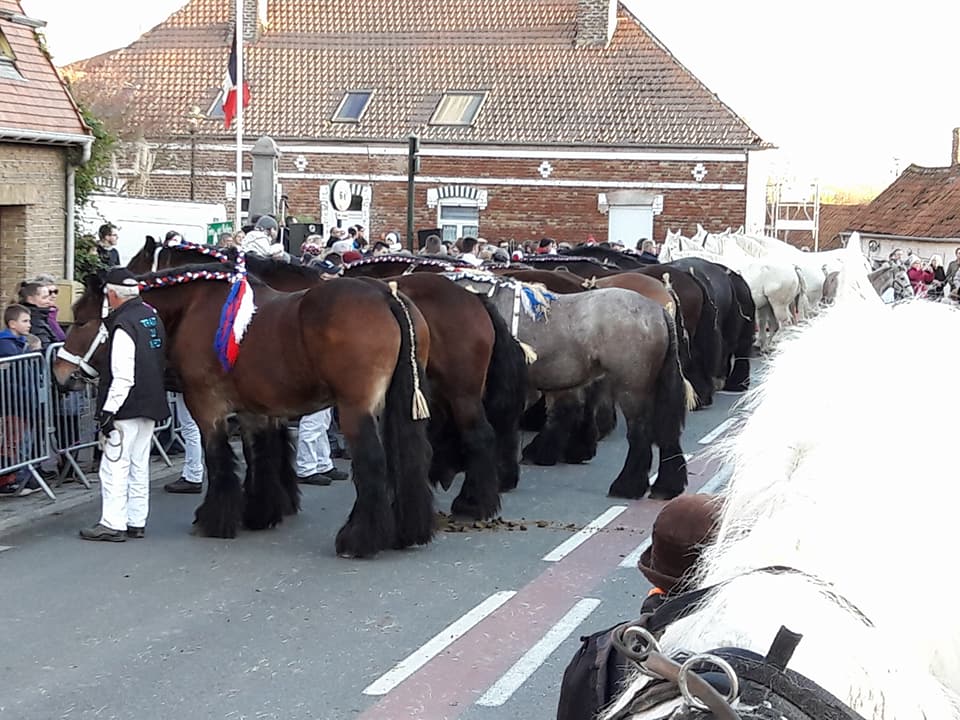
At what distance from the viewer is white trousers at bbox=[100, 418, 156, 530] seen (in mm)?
7984

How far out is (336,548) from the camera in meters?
7.83

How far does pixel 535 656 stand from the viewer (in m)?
5.83

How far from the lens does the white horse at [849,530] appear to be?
132 centimetres

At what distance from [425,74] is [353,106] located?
236 cm

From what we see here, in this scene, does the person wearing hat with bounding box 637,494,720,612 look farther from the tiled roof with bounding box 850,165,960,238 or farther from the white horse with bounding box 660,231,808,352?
the tiled roof with bounding box 850,165,960,238

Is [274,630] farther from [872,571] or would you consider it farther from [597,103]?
[597,103]

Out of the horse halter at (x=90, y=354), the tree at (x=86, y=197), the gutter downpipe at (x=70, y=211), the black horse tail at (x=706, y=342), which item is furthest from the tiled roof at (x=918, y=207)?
the horse halter at (x=90, y=354)

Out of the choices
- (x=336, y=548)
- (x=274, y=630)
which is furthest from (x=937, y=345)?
(x=336, y=548)

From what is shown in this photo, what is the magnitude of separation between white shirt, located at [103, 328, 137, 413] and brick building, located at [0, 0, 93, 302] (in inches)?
249

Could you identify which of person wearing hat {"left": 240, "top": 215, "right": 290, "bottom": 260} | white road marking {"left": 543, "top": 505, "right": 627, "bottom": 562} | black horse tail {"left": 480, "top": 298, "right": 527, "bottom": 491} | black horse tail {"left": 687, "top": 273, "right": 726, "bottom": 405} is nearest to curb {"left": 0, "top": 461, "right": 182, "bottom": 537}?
black horse tail {"left": 480, "top": 298, "right": 527, "bottom": 491}

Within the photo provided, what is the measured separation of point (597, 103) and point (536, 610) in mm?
28677

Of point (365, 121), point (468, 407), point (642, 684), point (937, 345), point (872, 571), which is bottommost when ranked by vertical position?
point (468, 407)

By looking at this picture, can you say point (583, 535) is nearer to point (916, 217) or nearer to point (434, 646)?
point (434, 646)

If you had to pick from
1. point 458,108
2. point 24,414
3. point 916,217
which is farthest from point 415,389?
point 916,217
